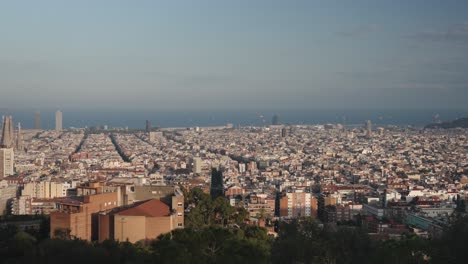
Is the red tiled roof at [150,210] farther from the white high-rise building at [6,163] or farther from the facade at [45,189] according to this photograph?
the white high-rise building at [6,163]

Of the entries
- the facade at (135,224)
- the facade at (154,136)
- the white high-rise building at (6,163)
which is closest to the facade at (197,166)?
the white high-rise building at (6,163)

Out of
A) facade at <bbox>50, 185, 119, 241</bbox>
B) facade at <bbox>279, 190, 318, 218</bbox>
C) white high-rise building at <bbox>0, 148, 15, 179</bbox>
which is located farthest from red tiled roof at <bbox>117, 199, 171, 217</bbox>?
white high-rise building at <bbox>0, 148, 15, 179</bbox>

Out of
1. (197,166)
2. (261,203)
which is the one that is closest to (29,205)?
(261,203)

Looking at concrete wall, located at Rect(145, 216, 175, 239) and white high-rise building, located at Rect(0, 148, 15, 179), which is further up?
white high-rise building, located at Rect(0, 148, 15, 179)

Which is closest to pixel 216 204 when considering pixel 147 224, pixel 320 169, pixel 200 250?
pixel 147 224

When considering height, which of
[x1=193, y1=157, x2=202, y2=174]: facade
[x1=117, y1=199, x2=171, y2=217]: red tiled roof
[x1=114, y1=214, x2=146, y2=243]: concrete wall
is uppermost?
[x1=193, y1=157, x2=202, y2=174]: facade

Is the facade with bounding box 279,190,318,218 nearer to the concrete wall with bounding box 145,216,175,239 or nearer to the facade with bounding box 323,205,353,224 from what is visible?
the facade with bounding box 323,205,353,224

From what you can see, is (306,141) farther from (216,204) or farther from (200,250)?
(200,250)
